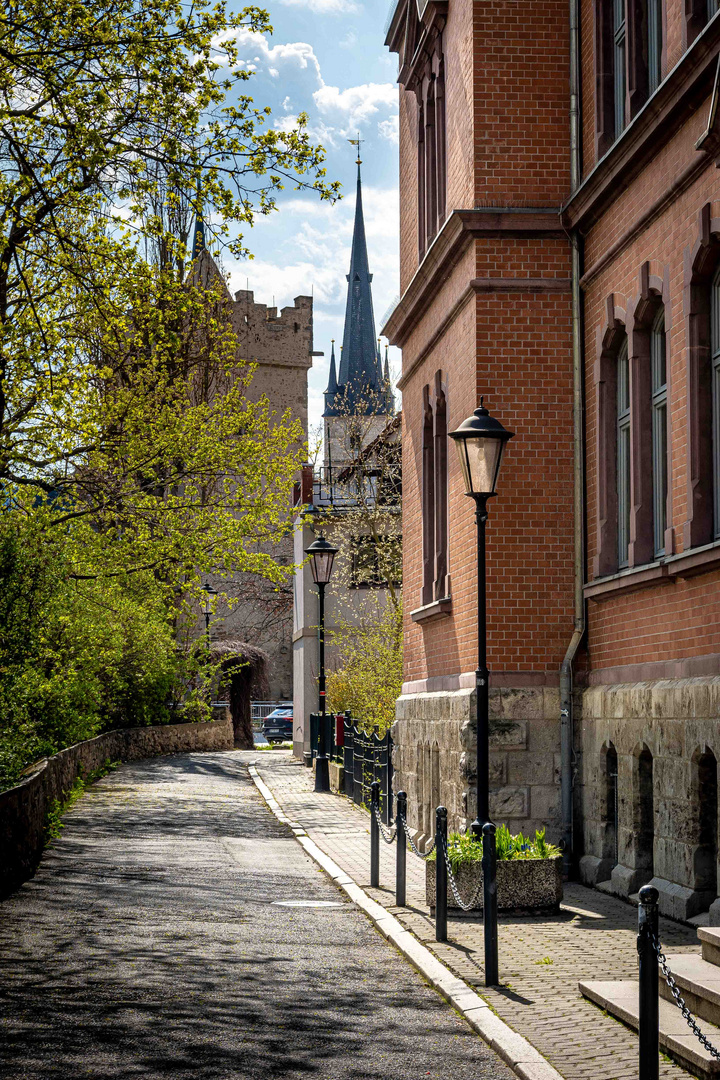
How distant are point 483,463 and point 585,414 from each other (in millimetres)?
3065

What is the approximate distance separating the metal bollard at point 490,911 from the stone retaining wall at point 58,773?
17.8 feet

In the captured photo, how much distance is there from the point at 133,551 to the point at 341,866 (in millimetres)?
9909

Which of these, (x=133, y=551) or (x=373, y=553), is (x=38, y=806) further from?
(x=373, y=553)

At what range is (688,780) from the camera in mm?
9758

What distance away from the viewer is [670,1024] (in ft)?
21.1

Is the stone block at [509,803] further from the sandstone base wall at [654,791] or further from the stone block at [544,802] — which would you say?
the sandstone base wall at [654,791]

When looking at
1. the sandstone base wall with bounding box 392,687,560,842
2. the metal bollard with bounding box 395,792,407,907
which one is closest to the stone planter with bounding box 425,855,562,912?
the metal bollard with bounding box 395,792,407,907

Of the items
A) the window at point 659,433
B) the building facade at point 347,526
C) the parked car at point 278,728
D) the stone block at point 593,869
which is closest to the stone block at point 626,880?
the stone block at point 593,869

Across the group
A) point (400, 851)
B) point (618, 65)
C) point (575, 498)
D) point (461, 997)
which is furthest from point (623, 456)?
point (461, 997)

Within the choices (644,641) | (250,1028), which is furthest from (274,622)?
(250,1028)

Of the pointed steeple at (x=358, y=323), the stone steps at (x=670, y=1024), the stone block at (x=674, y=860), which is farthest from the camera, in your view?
the pointed steeple at (x=358, y=323)

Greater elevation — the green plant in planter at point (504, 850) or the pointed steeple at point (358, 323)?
the pointed steeple at point (358, 323)

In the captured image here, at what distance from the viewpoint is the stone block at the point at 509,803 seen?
12.8 metres

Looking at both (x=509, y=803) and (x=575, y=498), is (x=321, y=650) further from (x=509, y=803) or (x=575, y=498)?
(x=509, y=803)
